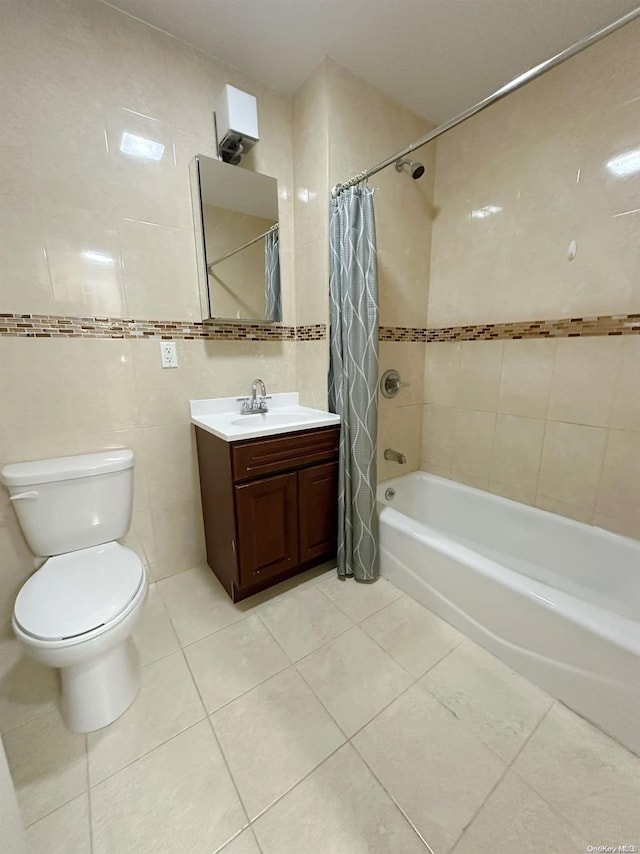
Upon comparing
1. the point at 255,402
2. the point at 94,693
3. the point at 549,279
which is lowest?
the point at 94,693

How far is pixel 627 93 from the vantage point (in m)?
1.30

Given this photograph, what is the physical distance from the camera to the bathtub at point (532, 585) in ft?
3.35

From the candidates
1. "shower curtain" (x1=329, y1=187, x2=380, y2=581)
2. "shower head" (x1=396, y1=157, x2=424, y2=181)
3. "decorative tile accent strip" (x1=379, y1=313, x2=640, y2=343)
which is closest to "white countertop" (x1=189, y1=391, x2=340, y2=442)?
"shower curtain" (x1=329, y1=187, x2=380, y2=581)

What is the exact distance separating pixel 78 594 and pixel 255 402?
109 cm

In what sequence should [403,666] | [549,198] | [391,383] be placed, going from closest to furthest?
[403,666], [549,198], [391,383]

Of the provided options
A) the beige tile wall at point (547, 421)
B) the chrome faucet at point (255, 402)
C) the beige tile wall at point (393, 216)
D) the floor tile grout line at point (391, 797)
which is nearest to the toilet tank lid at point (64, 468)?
the chrome faucet at point (255, 402)

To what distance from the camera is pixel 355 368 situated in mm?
1575

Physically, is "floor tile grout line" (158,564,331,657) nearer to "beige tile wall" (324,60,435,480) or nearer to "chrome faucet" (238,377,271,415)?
"beige tile wall" (324,60,435,480)

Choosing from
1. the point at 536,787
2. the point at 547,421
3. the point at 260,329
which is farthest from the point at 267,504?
the point at 547,421

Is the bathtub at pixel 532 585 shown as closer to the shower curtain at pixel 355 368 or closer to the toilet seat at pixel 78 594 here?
the shower curtain at pixel 355 368

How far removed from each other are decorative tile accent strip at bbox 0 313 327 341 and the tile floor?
129 centimetres

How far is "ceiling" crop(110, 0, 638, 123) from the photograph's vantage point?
128 cm

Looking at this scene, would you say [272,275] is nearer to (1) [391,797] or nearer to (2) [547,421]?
(2) [547,421]

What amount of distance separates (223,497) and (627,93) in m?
2.30
